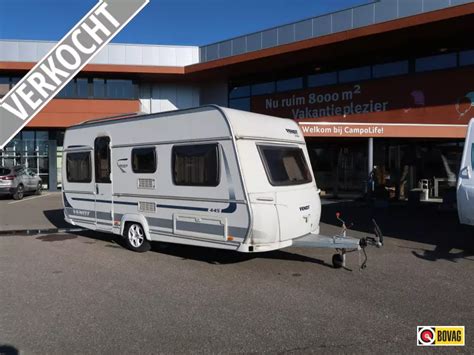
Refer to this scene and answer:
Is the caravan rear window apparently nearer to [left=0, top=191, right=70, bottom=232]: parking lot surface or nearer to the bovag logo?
the bovag logo

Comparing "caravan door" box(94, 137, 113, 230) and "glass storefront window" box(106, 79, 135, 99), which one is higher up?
"glass storefront window" box(106, 79, 135, 99)

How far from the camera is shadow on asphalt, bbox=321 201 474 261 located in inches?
341

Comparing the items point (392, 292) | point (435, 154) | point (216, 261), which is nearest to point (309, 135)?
point (435, 154)

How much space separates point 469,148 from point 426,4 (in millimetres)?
11121

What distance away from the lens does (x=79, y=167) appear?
9984 mm

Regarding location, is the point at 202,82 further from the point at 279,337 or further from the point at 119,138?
the point at 279,337

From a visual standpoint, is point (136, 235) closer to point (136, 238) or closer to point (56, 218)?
point (136, 238)

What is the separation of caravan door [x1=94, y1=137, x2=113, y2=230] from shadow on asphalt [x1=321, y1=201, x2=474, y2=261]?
19.2ft

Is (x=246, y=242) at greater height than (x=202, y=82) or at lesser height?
lesser

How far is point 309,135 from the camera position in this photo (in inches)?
579

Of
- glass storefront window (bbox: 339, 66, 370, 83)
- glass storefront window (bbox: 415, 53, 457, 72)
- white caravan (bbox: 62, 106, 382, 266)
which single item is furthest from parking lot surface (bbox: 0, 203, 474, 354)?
glass storefront window (bbox: 339, 66, 370, 83)

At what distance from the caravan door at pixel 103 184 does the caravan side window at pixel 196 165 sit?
2011 mm

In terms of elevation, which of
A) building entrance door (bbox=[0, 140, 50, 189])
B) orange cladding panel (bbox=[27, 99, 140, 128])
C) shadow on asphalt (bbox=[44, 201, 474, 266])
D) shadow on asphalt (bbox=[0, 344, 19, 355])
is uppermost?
orange cladding panel (bbox=[27, 99, 140, 128])

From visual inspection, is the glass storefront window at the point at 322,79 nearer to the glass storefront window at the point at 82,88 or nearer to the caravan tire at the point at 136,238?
the glass storefront window at the point at 82,88
